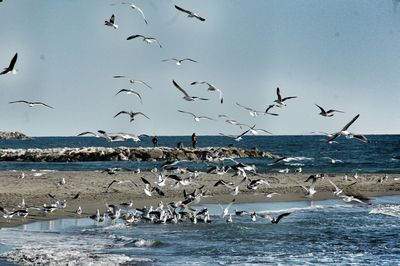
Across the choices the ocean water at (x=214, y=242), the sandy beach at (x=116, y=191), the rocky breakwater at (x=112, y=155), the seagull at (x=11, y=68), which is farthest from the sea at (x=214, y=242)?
the rocky breakwater at (x=112, y=155)

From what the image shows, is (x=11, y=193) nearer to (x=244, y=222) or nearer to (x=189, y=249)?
(x=244, y=222)

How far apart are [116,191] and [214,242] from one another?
41.6 ft

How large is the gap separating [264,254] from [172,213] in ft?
18.4

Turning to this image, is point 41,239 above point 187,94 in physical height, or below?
below

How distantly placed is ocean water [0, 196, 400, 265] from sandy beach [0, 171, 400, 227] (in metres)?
2.93

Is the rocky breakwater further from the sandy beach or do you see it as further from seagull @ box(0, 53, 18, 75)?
seagull @ box(0, 53, 18, 75)

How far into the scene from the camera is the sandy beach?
2361 cm

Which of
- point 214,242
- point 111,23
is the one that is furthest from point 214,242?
point 111,23

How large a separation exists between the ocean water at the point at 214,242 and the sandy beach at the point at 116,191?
2931 millimetres

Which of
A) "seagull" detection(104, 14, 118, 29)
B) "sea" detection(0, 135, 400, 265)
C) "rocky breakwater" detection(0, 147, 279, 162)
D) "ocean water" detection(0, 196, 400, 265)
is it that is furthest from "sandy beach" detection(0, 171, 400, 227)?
"rocky breakwater" detection(0, 147, 279, 162)

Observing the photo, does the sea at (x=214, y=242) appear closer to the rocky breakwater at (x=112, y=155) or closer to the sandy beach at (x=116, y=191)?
the sandy beach at (x=116, y=191)

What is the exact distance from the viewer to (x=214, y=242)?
16.8 meters

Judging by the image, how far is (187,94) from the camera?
52.0 ft

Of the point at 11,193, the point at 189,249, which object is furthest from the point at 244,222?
the point at 11,193
